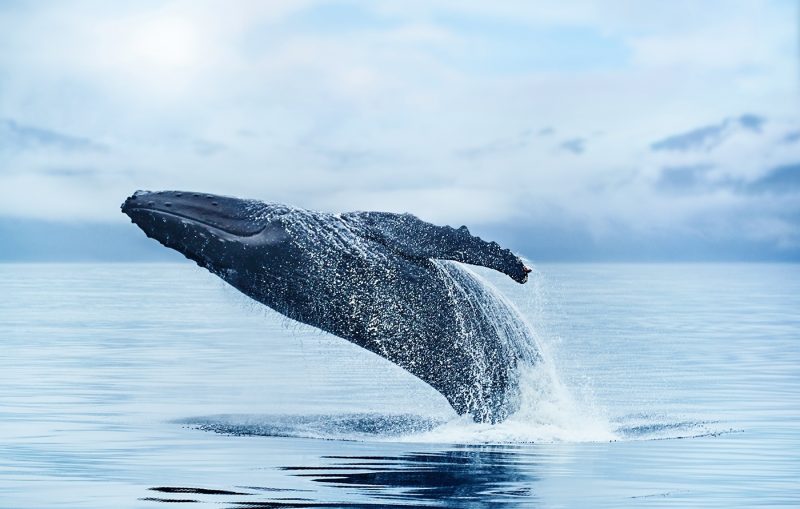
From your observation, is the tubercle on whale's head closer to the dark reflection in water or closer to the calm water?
the calm water

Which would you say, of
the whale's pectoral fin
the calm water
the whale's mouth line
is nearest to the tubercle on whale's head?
the whale's mouth line

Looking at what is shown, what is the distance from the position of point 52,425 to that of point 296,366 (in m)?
12.1

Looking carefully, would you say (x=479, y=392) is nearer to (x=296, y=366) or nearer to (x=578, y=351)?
(x=296, y=366)

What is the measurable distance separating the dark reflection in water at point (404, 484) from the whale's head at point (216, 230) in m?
3.70

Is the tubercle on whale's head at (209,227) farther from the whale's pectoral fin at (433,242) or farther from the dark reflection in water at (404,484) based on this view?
the dark reflection in water at (404,484)

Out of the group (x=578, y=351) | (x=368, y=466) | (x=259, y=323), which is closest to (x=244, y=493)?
(x=368, y=466)

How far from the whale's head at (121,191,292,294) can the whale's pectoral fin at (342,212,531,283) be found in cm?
105

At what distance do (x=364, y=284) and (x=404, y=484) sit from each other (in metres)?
5.09

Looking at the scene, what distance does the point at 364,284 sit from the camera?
1820 centimetres

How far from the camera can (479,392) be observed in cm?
1845

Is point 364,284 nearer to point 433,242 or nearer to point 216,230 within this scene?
point 433,242

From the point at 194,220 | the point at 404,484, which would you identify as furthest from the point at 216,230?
the point at 404,484

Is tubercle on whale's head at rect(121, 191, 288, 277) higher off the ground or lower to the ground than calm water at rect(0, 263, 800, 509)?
higher

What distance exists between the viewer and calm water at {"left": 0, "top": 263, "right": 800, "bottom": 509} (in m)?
13.2
